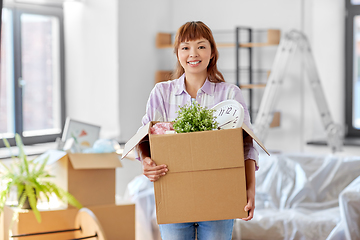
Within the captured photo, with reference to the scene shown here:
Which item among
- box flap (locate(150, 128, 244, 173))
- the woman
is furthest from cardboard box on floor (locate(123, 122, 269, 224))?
the woman

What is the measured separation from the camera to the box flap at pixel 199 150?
4.09ft

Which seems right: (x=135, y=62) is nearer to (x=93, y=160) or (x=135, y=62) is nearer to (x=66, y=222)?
(x=93, y=160)

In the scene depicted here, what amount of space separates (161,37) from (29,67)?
1149 millimetres

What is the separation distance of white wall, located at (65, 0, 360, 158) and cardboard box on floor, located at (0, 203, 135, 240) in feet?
4.69

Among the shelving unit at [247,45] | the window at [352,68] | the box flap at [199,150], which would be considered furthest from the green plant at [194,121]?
the window at [352,68]

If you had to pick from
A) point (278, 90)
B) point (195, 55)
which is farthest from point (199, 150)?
point (278, 90)

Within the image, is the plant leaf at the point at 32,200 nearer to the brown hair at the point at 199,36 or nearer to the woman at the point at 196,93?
the woman at the point at 196,93

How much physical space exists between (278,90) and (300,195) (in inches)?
31.7

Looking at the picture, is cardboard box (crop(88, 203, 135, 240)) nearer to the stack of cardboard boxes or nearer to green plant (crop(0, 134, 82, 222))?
the stack of cardboard boxes

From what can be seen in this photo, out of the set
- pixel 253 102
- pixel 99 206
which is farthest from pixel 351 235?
pixel 253 102

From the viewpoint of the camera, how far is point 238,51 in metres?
3.86

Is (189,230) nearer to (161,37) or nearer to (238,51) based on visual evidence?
(238,51)

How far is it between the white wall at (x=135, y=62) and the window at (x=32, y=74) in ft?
0.38

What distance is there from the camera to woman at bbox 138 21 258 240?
142 cm
